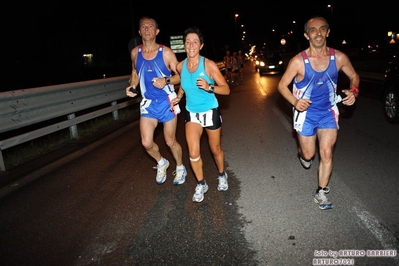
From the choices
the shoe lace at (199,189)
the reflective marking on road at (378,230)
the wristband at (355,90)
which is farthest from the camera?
the shoe lace at (199,189)

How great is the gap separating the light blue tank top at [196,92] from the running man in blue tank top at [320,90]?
0.86 m

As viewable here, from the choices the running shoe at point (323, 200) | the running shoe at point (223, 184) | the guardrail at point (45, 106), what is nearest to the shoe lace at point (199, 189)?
the running shoe at point (223, 184)

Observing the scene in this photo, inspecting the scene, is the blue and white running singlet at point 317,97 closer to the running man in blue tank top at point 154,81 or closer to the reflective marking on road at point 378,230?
the reflective marking on road at point 378,230

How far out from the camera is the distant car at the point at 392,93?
26.0 feet

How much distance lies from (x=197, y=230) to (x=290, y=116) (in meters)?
6.70

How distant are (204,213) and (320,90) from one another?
191cm

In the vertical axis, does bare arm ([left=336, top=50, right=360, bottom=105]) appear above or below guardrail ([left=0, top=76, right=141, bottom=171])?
above

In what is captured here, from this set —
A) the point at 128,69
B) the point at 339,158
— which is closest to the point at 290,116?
the point at 339,158

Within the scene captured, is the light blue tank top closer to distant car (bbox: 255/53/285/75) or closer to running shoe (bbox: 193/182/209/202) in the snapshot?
running shoe (bbox: 193/182/209/202)

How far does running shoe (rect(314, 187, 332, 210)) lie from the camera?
401 cm

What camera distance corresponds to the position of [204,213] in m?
4.15

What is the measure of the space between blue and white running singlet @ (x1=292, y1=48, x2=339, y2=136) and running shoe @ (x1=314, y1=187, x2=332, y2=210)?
27.2 inches

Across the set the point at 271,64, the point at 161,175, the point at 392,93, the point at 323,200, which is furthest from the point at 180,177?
the point at 271,64

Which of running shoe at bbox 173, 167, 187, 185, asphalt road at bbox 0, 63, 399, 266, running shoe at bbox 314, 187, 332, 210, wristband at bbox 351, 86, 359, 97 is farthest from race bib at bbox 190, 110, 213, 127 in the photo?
wristband at bbox 351, 86, 359, 97
